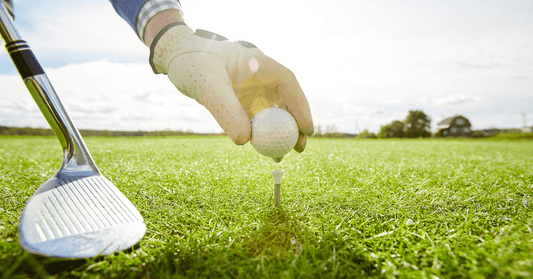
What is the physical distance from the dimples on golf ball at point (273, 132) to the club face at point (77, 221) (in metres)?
0.93

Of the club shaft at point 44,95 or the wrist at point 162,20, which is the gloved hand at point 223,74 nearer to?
the wrist at point 162,20

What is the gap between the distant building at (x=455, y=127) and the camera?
45812mm

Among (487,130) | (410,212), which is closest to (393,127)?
(487,130)

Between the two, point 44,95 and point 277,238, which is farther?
point 44,95

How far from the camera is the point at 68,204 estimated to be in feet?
4.81

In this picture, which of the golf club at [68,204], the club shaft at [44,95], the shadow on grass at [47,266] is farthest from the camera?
the club shaft at [44,95]

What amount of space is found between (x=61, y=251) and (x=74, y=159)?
1.03 meters

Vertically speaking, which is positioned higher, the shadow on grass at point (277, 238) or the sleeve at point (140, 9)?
the sleeve at point (140, 9)

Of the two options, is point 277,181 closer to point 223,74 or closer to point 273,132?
point 273,132

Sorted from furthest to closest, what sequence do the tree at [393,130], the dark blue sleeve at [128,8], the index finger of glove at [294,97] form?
the tree at [393,130]
the dark blue sleeve at [128,8]
the index finger of glove at [294,97]

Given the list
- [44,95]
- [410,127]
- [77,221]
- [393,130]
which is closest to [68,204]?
[77,221]

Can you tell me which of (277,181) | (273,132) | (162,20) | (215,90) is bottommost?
(277,181)

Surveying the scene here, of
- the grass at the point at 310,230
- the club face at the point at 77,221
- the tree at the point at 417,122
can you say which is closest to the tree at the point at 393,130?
the tree at the point at 417,122

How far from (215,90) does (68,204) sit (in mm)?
1141
